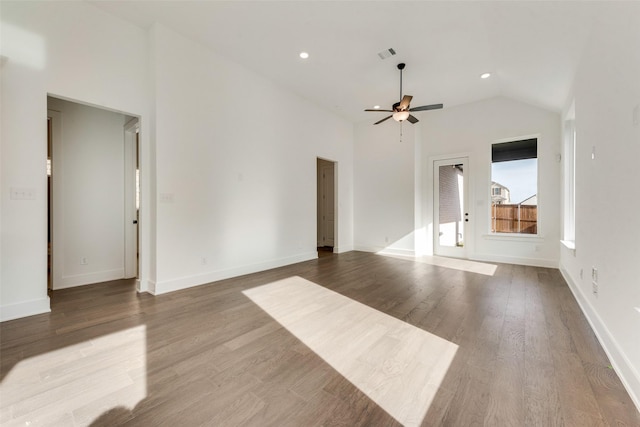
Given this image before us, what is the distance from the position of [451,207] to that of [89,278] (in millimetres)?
6968

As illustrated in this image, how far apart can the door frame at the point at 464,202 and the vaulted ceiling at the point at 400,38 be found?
154cm

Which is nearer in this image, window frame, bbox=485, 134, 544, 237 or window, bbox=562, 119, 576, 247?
window, bbox=562, 119, 576, 247

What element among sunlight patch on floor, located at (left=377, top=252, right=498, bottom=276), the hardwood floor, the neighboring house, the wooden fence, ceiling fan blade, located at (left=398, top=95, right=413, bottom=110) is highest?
ceiling fan blade, located at (left=398, top=95, right=413, bottom=110)

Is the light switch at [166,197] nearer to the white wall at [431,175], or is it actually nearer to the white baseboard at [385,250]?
the white wall at [431,175]

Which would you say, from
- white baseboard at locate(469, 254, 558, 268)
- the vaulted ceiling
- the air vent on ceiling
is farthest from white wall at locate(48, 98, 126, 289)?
white baseboard at locate(469, 254, 558, 268)

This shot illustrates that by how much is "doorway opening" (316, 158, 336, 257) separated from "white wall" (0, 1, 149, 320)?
18.1 feet

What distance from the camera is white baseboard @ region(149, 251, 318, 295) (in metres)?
3.55

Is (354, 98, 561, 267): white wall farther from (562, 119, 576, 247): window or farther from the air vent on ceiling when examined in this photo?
the air vent on ceiling

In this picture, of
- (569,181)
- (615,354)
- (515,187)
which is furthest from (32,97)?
(515,187)

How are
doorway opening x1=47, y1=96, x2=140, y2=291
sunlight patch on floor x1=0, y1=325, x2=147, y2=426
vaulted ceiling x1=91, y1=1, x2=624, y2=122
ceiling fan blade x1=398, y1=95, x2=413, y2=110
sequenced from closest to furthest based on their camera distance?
sunlight patch on floor x1=0, y1=325, x2=147, y2=426 < vaulted ceiling x1=91, y1=1, x2=624, y2=122 < doorway opening x1=47, y1=96, x2=140, y2=291 < ceiling fan blade x1=398, y1=95, x2=413, y2=110

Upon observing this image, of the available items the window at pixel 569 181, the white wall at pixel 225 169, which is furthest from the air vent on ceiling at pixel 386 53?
the window at pixel 569 181

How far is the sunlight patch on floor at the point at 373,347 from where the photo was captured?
5.26 ft

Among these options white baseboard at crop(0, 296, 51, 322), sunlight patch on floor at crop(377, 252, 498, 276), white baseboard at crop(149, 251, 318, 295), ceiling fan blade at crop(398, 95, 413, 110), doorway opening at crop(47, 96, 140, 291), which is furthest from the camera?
sunlight patch on floor at crop(377, 252, 498, 276)

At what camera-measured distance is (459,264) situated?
5.36 metres
